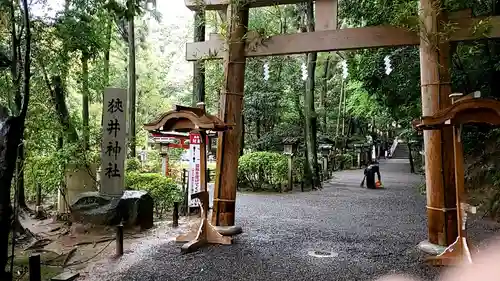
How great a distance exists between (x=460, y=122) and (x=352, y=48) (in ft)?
7.05

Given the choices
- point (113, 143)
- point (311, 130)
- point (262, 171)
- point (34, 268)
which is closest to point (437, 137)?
point (34, 268)

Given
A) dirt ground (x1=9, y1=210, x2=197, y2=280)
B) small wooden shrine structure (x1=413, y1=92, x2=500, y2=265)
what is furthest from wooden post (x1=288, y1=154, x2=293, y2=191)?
small wooden shrine structure (x1=413, y1=92, x2=500, y2=265)

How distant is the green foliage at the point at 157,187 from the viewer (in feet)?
31.0

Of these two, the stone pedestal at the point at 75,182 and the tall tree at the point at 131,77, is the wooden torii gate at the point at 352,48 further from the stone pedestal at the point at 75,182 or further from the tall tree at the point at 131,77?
the tall tree at the point at 131,77

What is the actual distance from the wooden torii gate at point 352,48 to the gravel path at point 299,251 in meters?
0.84

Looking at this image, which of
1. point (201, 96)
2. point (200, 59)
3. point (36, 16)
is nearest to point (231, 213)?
point (200, 59)

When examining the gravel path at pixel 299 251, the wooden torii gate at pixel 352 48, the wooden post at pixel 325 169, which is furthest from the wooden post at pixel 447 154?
the wooden post at pixel 325 169

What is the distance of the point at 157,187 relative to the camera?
9461mm

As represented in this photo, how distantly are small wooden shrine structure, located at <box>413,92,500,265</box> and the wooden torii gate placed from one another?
1.90 ft

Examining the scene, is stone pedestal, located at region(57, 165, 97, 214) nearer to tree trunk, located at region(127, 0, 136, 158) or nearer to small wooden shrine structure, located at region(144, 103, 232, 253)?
small wooden shrine structure, located at region(144, 103, 232, 253)

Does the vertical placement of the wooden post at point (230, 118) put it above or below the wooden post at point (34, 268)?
above

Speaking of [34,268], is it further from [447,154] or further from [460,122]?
[447,154]

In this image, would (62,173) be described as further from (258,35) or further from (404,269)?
(404,269)

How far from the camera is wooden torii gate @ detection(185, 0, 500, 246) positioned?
561cm
